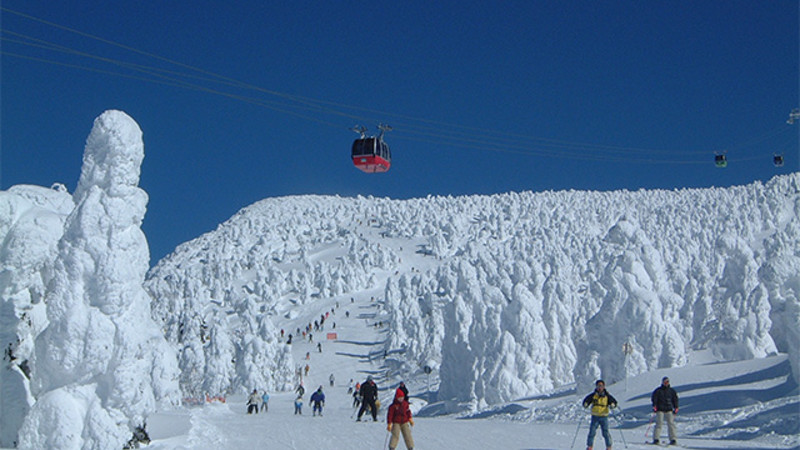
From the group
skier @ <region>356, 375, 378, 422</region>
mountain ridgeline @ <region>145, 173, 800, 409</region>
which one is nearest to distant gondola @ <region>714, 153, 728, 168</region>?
mountain ridgeline @ <region>145, 173, 800, 409</region>

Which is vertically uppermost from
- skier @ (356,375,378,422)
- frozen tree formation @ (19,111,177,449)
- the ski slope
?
frozen tree formation @ (19,111,177,449)

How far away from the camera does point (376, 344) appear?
72562 millimetres

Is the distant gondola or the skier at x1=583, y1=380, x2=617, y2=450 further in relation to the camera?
the distant gondola

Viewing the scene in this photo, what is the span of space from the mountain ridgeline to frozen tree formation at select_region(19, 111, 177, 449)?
1527 centimetres

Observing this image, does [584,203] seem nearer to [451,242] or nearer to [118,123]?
[451,242]

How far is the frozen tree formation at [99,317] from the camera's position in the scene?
14359 millimetres

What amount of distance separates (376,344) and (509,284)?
22507mm

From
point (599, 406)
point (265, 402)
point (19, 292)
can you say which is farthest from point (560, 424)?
point (265, 402)

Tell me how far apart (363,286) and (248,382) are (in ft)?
177

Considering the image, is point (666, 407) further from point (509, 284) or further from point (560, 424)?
point (509, 284)

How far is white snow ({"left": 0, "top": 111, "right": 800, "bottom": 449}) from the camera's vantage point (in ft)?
49.0

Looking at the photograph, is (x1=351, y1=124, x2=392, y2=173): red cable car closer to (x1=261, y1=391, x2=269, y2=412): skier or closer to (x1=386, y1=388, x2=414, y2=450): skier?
(x1=386, y1=388, x2=414, y2=450): skier

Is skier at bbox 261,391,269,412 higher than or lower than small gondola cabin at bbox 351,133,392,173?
lower

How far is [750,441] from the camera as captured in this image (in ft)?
52.2
